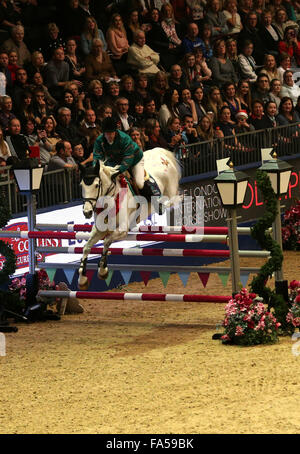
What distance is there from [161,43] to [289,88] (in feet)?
12.1

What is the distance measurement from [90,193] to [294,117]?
11.0 meters

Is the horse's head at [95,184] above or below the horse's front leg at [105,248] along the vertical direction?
above

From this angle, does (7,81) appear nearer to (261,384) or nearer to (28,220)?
(28,220)

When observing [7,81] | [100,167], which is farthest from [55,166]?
[100,167]

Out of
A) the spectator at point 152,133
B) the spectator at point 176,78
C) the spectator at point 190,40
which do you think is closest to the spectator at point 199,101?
the spectator at point 176,78

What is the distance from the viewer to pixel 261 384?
39.6 ft

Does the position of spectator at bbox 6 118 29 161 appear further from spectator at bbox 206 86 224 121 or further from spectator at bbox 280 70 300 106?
spectator at bbox 280 70 300 106

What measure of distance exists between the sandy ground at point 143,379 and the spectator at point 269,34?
36.2 ft

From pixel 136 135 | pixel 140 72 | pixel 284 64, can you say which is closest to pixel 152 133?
pixel 136 135

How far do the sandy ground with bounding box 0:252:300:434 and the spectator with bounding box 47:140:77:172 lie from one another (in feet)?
Answer: 8.59

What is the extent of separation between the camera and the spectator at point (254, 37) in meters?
25.5

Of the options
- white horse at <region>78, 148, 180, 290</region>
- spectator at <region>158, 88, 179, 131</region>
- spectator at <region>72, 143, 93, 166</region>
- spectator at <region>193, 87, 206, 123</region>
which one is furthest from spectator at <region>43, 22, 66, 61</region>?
white horse at <region>78, 148, 180, 290</region>

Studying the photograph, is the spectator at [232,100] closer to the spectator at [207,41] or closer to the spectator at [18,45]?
the spectator at [207,41]

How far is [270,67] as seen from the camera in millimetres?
25156
